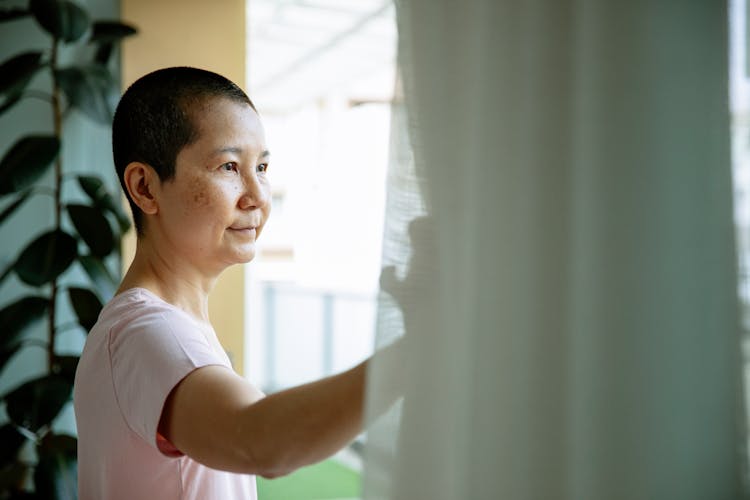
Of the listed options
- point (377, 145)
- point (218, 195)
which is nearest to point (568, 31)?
point (218, 195)

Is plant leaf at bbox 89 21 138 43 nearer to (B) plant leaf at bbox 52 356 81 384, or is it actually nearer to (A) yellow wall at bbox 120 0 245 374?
(A) yellow wall at bbox 120 0 245 374

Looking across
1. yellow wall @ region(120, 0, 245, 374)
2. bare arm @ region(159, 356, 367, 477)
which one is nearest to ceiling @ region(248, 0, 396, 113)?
yellow wall @ region(120, 0, 245, 374)

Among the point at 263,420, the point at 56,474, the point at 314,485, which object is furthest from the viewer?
the point at 314,485

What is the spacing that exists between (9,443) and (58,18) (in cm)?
142

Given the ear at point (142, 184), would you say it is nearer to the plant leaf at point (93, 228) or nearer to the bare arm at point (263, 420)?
the bare arm at point (263, 420)

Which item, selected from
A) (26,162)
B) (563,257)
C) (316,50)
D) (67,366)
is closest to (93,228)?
(26,162)

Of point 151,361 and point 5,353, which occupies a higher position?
point 151,361

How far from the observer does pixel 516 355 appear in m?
0.58

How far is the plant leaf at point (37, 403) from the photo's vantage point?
7.72ft

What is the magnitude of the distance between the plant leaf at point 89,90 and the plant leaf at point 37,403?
889 millimetres

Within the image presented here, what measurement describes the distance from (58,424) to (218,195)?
2.50m

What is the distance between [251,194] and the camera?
99 centimetres

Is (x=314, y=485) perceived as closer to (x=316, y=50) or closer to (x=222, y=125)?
(x=222, y=125)

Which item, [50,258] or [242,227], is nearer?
[242,227]
